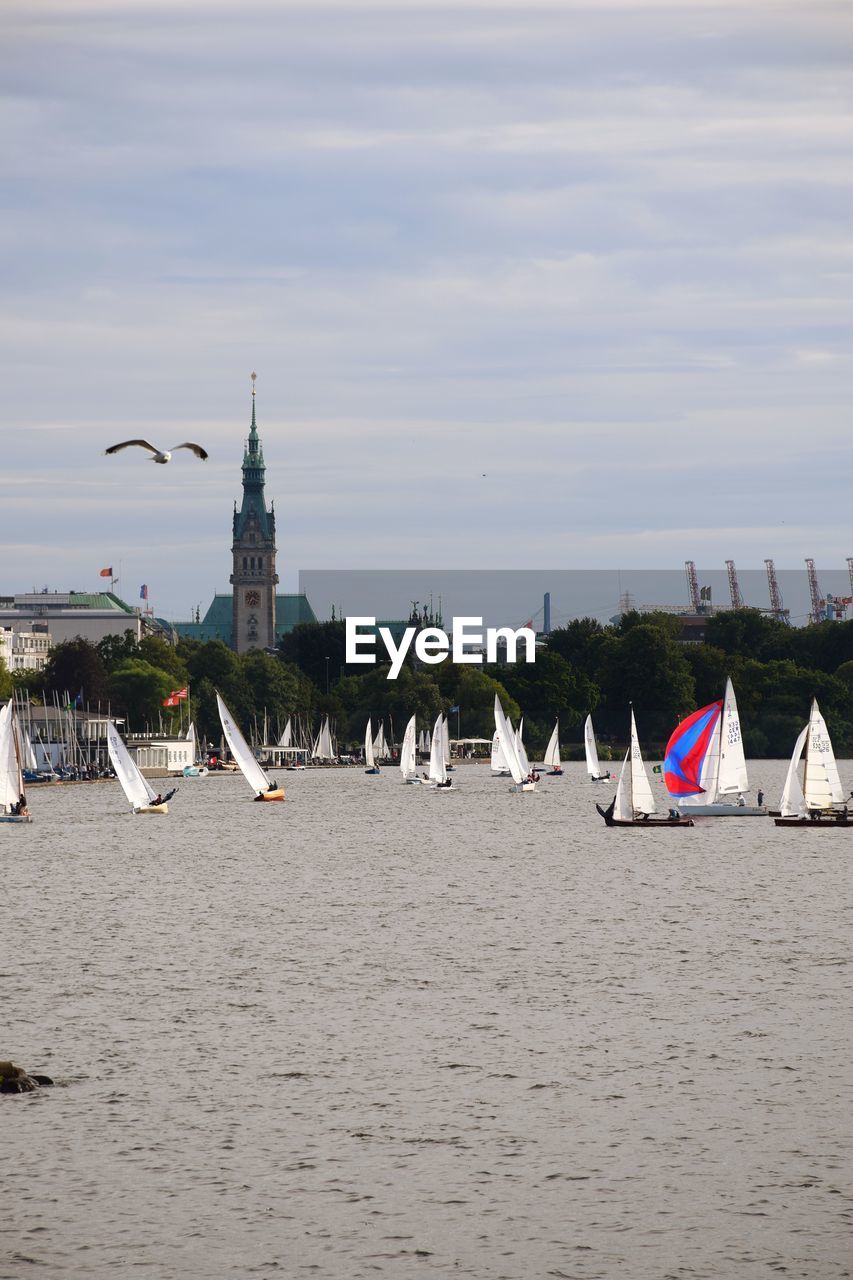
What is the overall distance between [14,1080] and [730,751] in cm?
7493

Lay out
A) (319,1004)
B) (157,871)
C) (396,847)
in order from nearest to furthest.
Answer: (319,1004)
(157,871)
(396,847)

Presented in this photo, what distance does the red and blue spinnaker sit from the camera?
96.9 m

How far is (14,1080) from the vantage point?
29.3m

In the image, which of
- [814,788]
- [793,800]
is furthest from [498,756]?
[814,788]

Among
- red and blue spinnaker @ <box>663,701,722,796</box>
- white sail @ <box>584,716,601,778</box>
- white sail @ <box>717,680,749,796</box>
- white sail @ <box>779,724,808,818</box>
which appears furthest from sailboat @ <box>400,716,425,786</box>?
white sail @ <box>779,724,808,818</box>

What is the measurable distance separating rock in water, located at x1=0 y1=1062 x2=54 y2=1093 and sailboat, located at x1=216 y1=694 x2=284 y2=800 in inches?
3391

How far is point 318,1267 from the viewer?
20.9m

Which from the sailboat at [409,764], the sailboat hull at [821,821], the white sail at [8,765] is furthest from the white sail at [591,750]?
the white sail at [8,765]

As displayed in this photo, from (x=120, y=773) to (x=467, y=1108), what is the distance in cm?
9129

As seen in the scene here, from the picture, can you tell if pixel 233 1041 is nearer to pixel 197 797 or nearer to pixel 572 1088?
pixel 572 1088

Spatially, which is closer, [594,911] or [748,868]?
[594,911]

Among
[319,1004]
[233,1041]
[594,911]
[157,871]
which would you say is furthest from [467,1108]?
[157,871]

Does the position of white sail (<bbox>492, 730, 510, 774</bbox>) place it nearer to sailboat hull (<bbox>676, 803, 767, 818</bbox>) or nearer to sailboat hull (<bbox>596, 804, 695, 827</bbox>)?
sailboat hull (<bbox>676, 803, 767, 818</bbox>)

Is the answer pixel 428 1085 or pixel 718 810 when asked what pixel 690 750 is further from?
pixel 428 1085
